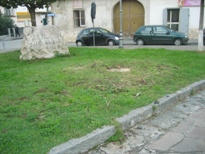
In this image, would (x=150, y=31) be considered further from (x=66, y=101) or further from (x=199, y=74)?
(x=66, y=101)

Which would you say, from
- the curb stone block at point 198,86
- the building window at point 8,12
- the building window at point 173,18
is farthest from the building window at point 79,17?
the building window at point 8,12

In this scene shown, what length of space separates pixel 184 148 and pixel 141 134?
25.9 inches

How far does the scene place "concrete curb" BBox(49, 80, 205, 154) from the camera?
3062 millimetres

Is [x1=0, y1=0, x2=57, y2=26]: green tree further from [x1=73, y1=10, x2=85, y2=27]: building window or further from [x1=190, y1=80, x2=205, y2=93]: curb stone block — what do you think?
[x1=73, y1=10, x2=85, y2=27]: building window

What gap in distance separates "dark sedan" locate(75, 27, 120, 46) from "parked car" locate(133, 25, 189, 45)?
1.56 m

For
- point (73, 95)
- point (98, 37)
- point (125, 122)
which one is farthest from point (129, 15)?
point (125, 122)

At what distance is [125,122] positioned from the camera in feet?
12.2

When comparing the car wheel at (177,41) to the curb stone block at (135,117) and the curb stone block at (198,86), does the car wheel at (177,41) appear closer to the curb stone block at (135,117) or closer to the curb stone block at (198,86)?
the curb stone block at (198,86)

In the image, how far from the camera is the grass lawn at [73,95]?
3.30 metres

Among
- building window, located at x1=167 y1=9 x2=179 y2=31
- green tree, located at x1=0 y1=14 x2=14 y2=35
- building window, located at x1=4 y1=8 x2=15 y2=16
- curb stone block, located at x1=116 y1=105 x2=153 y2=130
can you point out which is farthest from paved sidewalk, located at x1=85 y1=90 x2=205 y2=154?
building window, located at x1=4 y1=8 x2=15 y2=16

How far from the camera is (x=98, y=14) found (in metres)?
21.6

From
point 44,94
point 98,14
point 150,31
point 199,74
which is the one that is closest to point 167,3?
point 150,31

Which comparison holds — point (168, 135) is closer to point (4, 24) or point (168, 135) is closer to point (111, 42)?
point (111, 42)

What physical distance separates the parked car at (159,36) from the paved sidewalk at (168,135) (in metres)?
11.2
